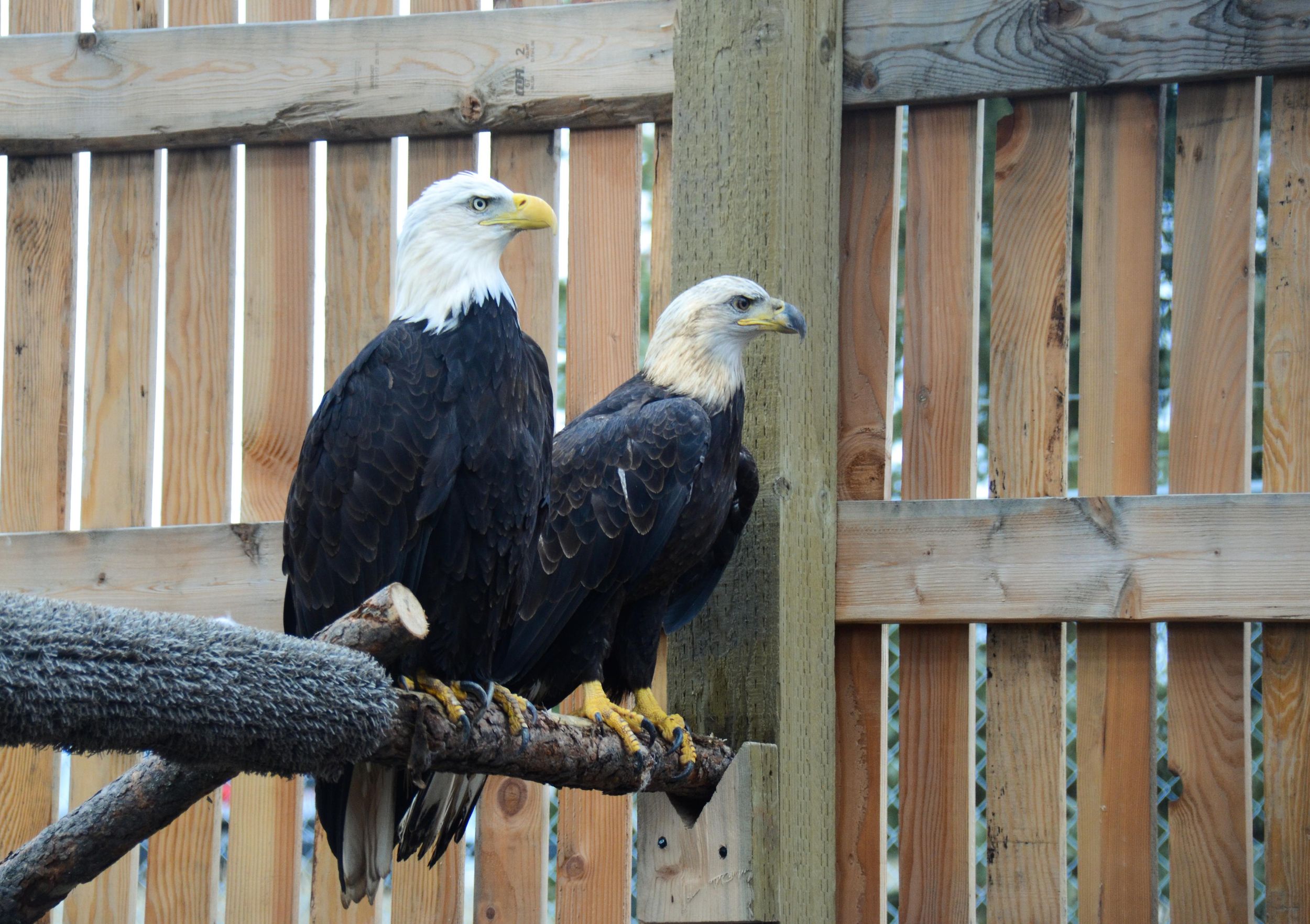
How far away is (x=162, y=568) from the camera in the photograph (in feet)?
10.5

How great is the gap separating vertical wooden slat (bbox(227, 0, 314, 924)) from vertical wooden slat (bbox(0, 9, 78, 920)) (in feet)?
1.39

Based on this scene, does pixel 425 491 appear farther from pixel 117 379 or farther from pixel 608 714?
pixel 117 379

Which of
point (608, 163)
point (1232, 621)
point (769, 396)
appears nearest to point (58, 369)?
point (608, 163)

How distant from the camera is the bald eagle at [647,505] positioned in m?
3.01

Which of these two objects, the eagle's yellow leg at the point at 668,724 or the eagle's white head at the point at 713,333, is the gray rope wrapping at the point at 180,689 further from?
the eagle's white head at the point at 713,333

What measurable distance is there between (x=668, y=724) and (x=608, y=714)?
0.12 metres

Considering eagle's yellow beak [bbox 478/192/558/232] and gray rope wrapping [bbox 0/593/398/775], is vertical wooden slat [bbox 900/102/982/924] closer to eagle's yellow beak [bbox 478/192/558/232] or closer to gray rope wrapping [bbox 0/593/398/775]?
eagle's yellow beak [bbox 478/192/558/232]

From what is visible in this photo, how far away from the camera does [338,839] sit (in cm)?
268

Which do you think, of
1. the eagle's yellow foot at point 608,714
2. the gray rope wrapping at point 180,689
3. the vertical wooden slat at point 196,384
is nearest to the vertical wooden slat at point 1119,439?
the eagle's yellow foot at point 608,714

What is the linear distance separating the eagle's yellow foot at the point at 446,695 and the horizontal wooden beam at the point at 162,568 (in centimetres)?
64

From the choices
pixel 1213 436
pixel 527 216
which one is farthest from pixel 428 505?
pixel 1213 436

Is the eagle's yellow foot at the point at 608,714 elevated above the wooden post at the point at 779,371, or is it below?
below

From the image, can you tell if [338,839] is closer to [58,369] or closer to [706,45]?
[58,369]

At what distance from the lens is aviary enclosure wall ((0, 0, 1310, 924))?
2.88 metres
